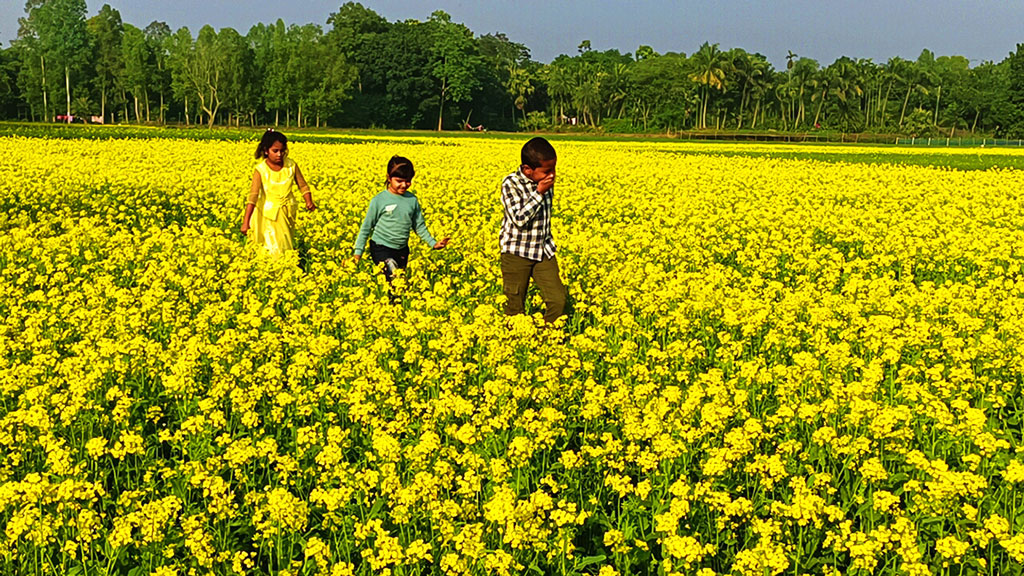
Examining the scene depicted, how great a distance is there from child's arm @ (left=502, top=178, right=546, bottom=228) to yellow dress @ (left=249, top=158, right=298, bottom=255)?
3.32 metres

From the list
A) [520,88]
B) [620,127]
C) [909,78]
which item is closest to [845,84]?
[909,78]

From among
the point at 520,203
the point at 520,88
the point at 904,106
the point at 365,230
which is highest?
the point at 520,88

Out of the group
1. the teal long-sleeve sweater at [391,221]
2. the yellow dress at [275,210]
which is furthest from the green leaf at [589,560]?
the yellow dress at [275,210]

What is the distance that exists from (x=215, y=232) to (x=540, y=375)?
7.75 metres

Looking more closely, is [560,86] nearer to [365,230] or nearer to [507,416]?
[365,230]

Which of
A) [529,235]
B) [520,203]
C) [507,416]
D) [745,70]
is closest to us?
[507,416]

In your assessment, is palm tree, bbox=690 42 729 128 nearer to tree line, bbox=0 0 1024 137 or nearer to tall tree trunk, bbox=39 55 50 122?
tree line, bbox=0 0 1024 137

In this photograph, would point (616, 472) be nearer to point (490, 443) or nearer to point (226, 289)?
point (490, 443)

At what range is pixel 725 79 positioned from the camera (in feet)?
366

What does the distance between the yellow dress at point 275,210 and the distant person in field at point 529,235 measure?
3181mm

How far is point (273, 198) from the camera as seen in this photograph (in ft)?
31.2

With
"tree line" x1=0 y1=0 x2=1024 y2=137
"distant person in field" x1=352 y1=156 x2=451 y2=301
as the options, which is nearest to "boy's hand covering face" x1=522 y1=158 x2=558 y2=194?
"distant person in field" x1=352 y1=156 x2=451 y2=301

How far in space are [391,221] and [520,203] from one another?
2063 millimetres

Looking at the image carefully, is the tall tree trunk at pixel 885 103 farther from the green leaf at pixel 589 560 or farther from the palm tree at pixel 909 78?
the green leaf at pixel 589 560
